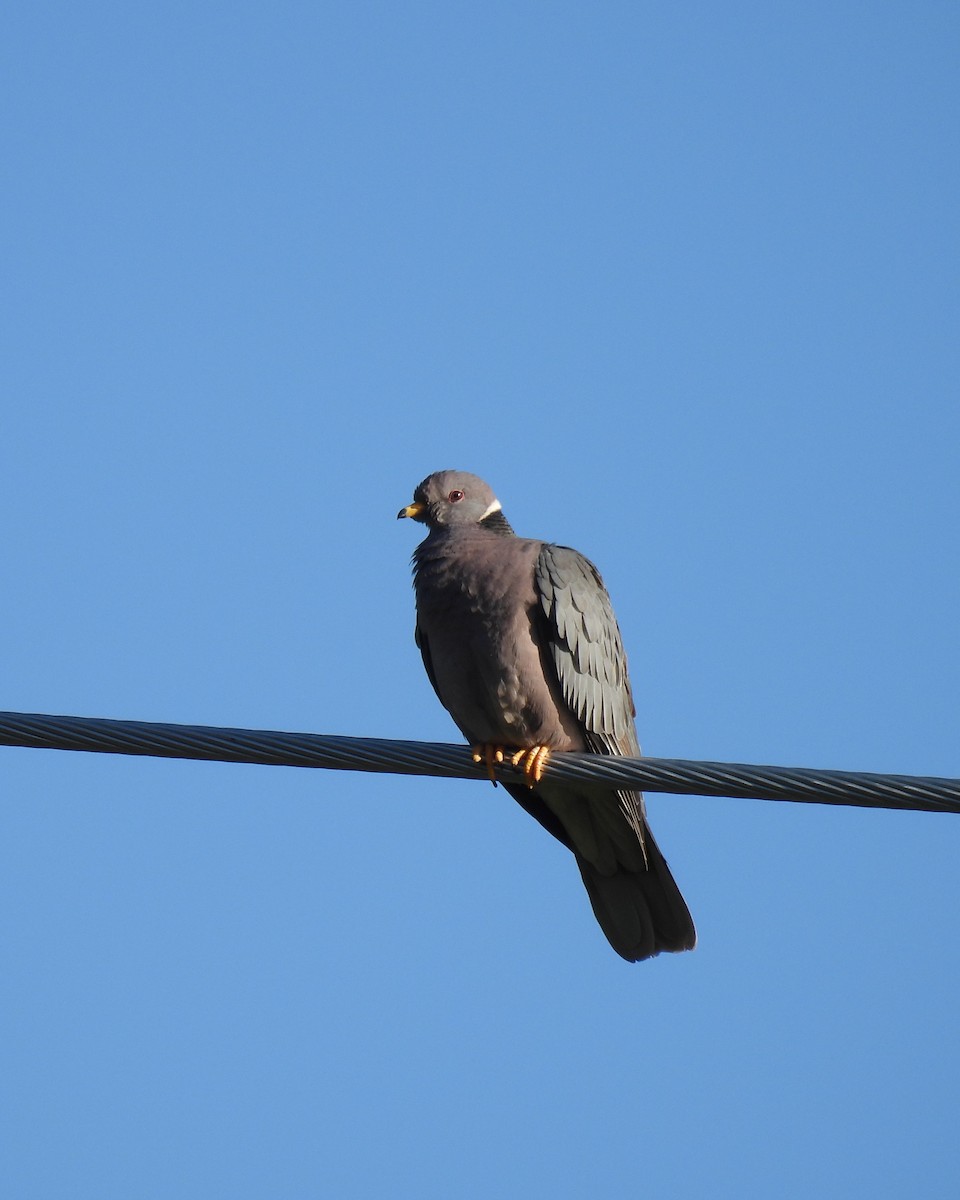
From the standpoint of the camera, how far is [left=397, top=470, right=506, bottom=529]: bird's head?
6320 mm

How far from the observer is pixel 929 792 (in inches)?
151

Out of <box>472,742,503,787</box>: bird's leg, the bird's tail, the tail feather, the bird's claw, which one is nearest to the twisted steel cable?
<box>472,742,503,787</box>: bird's leg

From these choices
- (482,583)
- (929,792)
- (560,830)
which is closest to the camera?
(929,792)

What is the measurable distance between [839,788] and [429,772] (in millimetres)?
1179

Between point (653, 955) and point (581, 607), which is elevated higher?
point (581, 607)

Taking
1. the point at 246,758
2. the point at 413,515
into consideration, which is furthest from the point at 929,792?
the point at 413,515

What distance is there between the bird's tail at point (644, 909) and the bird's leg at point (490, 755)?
66 centimetres

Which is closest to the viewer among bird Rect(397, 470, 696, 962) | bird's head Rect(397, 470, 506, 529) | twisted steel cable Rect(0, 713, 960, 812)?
twisted steel cable Rect(0, 713, 960, 812)

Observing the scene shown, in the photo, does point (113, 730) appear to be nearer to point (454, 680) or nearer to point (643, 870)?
point (454, 680)

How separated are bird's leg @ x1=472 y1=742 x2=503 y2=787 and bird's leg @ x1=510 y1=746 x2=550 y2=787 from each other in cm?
6

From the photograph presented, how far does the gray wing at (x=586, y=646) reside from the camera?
18.5 feet

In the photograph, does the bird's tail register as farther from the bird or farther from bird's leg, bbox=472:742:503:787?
bird's leg, bbox=472:742:503:787

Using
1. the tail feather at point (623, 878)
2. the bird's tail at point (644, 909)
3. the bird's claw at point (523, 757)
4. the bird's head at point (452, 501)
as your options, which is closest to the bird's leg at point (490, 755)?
the bird's claw at point (523, 757)

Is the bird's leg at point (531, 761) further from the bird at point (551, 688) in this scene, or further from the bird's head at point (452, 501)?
the bird's head at point (452, 501)
